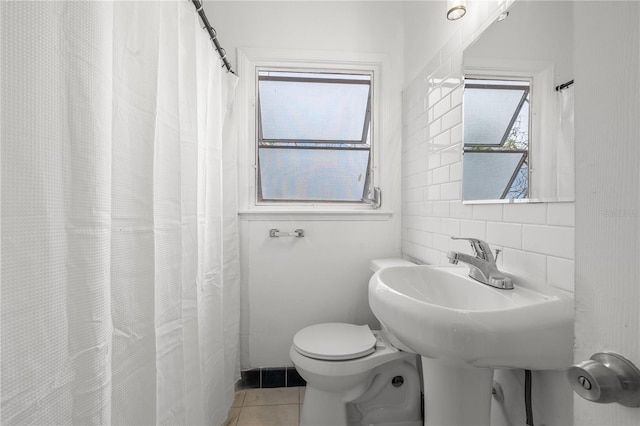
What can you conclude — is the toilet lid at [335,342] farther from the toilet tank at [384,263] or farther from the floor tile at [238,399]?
the floor tile at [238,399]

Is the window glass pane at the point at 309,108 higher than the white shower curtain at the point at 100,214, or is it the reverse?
the window glass pane at the point at 309,108

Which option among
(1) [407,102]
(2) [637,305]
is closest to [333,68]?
(1) [407,102]

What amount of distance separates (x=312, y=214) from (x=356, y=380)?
2.92 ft

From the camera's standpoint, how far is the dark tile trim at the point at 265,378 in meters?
1.70

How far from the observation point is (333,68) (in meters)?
1.76

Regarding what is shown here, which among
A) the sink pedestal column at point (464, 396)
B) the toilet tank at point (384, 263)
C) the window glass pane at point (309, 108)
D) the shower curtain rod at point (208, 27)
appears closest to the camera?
the sink pedestal column at point (464, 396)

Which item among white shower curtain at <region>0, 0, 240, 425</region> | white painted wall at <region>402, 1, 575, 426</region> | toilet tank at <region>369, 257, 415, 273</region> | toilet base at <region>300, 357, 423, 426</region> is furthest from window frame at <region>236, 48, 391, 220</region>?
toilet base at <region>300, 357, 423, 426</region>

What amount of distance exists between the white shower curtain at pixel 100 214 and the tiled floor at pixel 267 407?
0.41 metres

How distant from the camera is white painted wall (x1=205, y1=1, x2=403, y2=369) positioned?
171 cm

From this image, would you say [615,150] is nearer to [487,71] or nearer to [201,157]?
[487,71]

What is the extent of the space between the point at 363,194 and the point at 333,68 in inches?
31.5

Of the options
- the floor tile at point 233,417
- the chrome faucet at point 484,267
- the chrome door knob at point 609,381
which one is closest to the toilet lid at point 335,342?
the floor tile at point 233,417

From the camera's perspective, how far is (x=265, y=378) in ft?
5.58

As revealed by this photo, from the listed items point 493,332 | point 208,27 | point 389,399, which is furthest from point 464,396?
point 208,27
